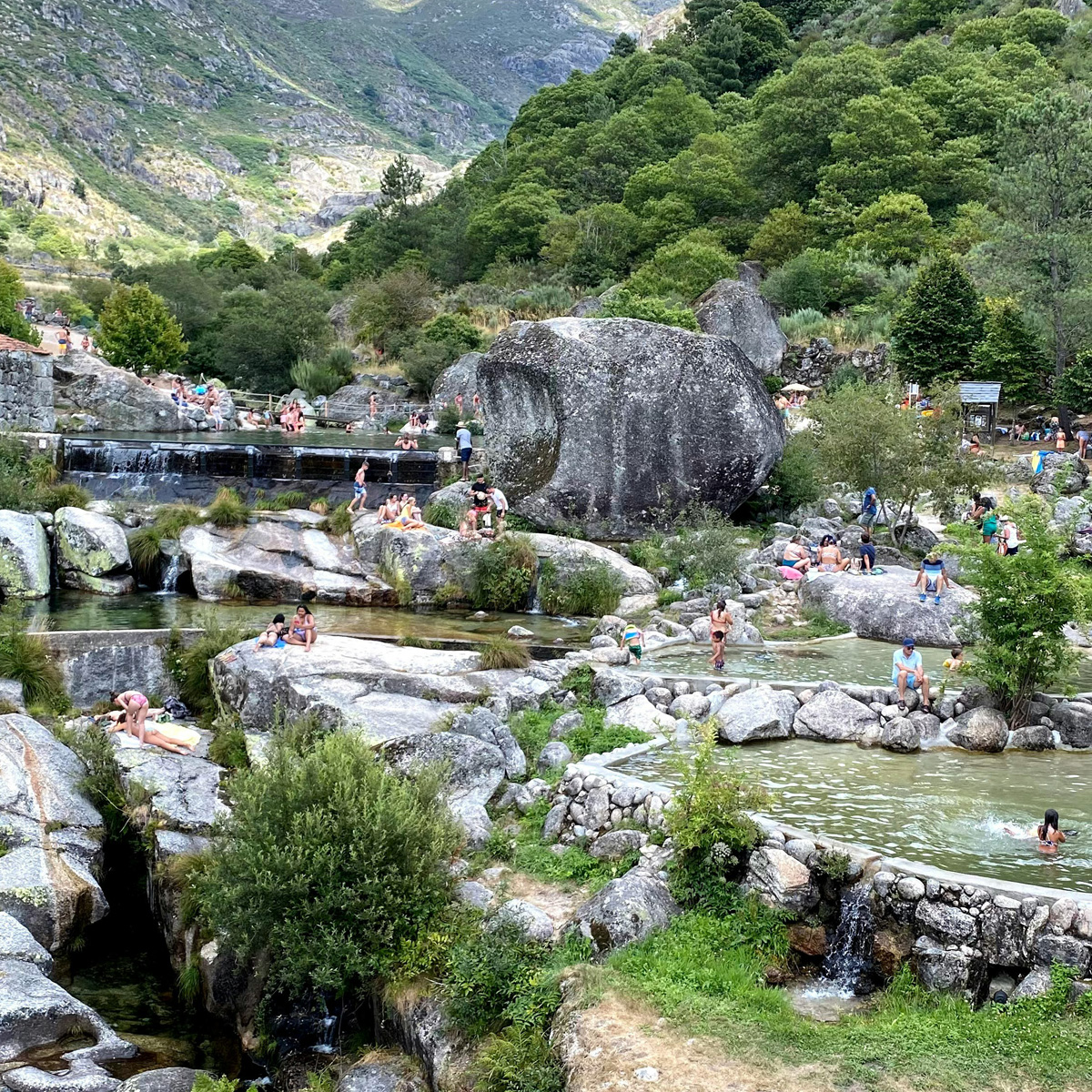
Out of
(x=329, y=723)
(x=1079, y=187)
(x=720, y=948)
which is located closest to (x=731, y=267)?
(x=1079, y=187)

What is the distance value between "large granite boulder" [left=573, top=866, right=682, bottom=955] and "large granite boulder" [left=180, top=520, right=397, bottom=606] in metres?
11.4

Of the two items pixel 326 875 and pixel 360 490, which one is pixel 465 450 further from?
pixel 326 875

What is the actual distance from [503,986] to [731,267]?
132 ft

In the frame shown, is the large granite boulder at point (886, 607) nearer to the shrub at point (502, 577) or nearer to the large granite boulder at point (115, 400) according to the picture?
the shrub at point (502, 577)

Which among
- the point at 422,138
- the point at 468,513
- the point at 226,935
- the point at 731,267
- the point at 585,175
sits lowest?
the point at 226,935

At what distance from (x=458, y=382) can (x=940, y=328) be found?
55.3 ft

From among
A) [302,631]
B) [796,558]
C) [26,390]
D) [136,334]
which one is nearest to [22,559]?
[302,631]

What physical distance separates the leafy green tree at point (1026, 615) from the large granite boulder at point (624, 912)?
511 cm

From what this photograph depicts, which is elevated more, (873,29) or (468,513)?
(873,29)

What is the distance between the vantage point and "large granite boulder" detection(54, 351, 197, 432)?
36344mm

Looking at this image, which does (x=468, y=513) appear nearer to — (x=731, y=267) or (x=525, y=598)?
(x=525, y=598)

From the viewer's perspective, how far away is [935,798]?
32.7ft

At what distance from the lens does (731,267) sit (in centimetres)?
4462

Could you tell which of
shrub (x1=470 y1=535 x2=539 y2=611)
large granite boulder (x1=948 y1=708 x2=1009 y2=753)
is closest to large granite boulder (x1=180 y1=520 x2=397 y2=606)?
shrub (x1=470 y1=535 x2=539 y2=611)
